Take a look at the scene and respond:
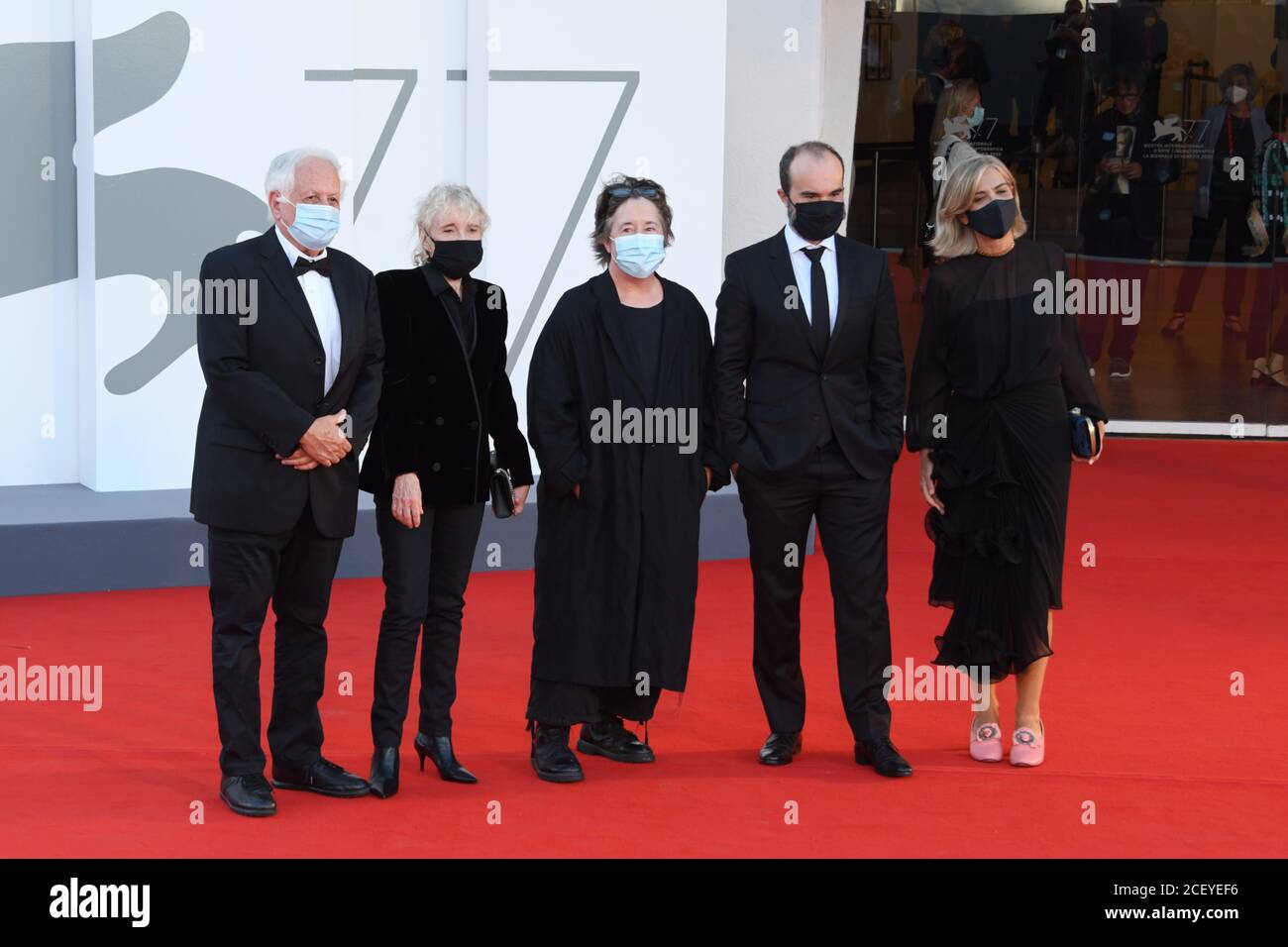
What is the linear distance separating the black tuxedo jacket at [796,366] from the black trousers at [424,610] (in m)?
0.77

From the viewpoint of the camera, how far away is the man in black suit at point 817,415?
457 cm

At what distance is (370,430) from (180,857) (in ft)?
3.81

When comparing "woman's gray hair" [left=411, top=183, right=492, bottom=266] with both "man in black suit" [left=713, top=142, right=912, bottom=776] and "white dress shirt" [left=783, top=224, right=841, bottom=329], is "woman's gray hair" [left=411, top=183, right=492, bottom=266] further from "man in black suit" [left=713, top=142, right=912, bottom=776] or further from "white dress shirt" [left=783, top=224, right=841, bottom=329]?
"white dress shirt" [left=783, top=224, right=841, bottom=329]

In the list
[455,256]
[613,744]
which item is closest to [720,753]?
[613,744]

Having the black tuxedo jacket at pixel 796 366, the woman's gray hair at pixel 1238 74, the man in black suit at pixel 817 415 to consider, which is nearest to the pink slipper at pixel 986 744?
the man in black suit at pixel 817 415

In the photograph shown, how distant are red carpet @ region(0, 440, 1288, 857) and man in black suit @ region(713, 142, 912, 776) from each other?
36cm

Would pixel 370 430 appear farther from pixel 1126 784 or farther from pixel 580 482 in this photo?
pixel 1126 784

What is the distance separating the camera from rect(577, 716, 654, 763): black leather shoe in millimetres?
4779

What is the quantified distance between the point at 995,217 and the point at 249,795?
2437 mm

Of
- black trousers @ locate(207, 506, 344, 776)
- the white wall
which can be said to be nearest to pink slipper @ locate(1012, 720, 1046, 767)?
black trousers @ locate(207, 506, 344, 776)

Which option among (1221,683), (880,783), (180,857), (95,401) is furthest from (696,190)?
(180,857)

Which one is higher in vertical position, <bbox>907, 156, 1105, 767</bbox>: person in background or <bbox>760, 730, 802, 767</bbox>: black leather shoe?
<bbox>907, 156, 1105, 767</bbox>: person in background

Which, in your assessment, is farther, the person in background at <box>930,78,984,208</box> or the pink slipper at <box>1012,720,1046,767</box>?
the person in background at <box>930,78,984,208</box>

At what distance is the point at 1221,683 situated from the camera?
5.71 meters
